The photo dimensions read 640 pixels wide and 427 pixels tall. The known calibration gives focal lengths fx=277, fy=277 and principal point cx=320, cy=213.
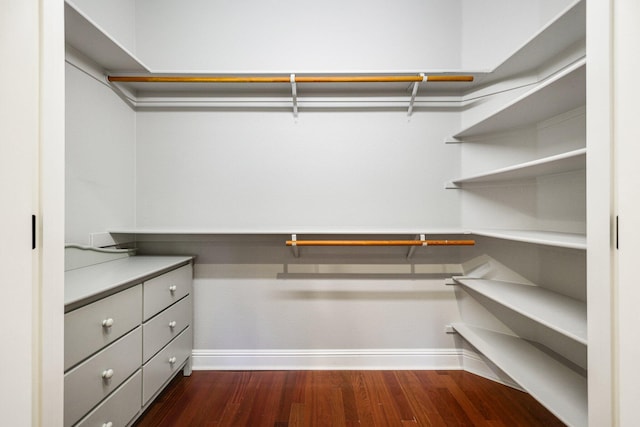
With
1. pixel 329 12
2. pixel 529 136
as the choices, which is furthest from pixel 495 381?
pixel 329 12

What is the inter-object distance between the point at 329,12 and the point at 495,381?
2840mm

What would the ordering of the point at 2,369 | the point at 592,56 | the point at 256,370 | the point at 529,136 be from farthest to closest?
the point at 256,370 < the point at 529,136 < the point at 592,56 < the point at 2,369

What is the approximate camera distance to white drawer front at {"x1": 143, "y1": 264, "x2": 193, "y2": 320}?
1.46 m

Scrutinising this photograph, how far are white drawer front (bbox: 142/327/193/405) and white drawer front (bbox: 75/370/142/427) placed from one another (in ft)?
0.16

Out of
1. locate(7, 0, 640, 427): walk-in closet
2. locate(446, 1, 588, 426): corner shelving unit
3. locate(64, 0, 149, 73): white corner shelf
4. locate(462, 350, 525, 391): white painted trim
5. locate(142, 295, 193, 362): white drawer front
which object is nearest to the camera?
locate(446, 1, 588, 426): corner shelving unit

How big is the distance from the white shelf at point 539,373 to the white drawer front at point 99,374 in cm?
187

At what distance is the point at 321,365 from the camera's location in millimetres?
2004

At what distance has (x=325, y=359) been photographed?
79.1 inches

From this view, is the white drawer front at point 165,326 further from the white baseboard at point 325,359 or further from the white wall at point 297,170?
the white wall at point 297,170

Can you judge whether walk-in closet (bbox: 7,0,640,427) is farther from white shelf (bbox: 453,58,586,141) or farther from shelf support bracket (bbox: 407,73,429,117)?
white shelf (bbox: 453,58,586,141)

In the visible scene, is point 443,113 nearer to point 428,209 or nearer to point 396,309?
point 428,209

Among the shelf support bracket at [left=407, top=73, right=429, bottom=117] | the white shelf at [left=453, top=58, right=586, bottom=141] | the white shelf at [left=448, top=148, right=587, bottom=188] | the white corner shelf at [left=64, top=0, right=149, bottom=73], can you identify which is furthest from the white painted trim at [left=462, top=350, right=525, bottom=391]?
the white corner shelf at [left=64, top=0, right=149, bottom=73]

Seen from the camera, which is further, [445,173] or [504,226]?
[445,173]

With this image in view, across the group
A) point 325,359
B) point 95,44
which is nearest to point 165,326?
point 325,359
